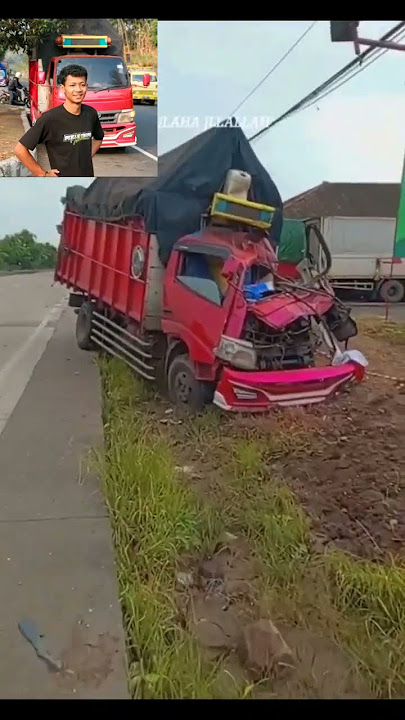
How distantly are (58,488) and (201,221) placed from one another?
128 cm

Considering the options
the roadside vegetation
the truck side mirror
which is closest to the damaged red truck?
the truck side mirror

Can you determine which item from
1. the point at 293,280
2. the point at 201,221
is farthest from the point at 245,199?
the point at 293,280

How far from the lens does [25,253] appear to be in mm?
3025

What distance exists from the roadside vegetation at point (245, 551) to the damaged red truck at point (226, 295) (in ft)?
0.41

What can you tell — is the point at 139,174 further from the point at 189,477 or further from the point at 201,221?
the point at 189,477

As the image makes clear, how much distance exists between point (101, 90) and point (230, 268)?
0.86 meters

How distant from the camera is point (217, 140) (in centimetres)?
269

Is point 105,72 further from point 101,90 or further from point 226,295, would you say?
point 226,295

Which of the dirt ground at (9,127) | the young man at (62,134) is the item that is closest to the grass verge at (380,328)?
the young man at (62,134)

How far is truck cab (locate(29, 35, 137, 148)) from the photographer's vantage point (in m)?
2.66

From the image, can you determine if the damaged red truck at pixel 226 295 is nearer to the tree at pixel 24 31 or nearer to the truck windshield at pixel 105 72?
the truck windshield at pixel 105 72

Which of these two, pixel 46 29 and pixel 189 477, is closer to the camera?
pixel 46 29

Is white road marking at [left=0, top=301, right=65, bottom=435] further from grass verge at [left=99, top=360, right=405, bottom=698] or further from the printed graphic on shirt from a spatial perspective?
the printed graphic on shirt

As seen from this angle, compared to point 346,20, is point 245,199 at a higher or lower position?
lower
